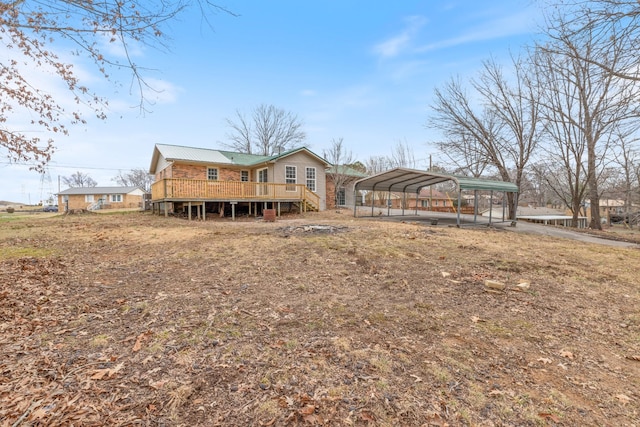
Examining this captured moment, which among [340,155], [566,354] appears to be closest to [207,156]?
[340,155]

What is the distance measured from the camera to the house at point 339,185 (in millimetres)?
22812

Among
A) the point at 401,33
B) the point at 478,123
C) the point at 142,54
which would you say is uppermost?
the point at 401,33

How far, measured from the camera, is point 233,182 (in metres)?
15.0

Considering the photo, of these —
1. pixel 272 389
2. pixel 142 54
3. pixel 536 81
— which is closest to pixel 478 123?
pixel 536 81

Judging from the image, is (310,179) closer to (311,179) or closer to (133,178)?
(311,179)

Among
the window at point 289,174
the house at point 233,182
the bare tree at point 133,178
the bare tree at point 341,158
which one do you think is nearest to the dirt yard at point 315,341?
the house at point 233,182

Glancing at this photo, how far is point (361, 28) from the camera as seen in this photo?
38.9 ft

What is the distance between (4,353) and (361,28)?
13.6 meters

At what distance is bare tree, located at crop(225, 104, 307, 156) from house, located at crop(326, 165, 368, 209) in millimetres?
→ 10125

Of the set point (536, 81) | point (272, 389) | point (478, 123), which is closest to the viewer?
point (272, 389)

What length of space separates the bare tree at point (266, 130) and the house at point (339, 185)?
10.1m

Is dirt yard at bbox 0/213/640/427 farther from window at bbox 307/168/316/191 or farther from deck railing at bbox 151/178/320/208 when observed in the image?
window at bbox 307/168/316/191

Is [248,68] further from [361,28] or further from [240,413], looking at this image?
[240,413]

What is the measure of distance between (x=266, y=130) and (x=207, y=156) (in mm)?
17105
